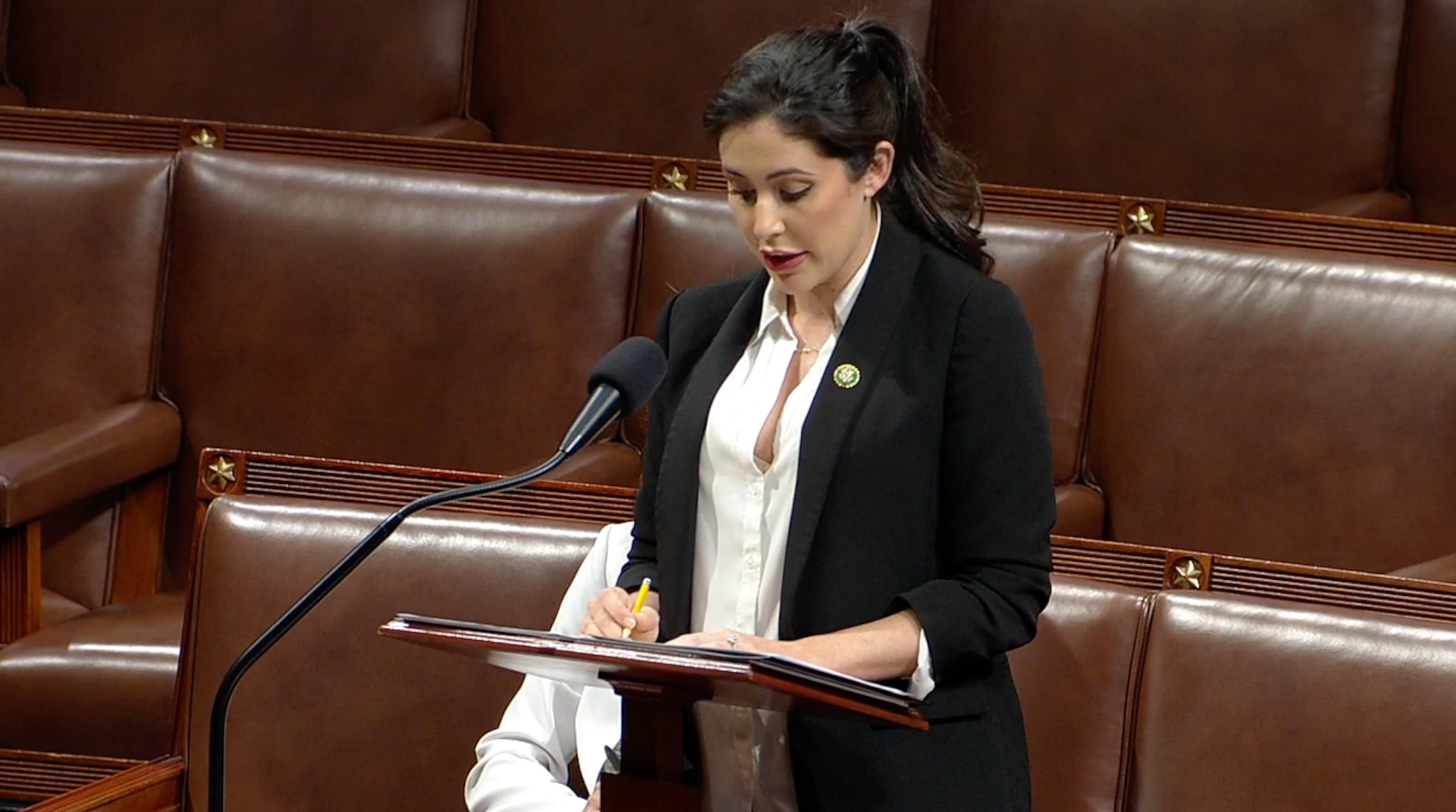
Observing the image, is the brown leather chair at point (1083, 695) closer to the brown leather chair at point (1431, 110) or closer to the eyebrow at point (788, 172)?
the eyebrow at point (788, 172)

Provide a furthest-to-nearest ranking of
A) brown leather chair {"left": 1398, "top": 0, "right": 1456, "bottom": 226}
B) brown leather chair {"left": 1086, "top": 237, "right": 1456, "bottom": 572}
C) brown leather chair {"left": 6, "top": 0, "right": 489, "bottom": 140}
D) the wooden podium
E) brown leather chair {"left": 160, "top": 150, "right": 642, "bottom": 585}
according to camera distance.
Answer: brown leather chair {"left": 6, "top": 0, "right": 489, "bottom": 140} < brown leather chair {"left": 1398, "top": 0, "right": 1456, "bottom": 226} < brown leather chair {"left": 160, "top": 150, "right": 642, "bottom": 585} < brown leather chair {"left": 1086, "top": 237, "right": 1456, "bottom": 572} < the wooden podium

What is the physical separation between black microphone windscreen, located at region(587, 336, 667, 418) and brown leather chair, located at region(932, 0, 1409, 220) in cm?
68

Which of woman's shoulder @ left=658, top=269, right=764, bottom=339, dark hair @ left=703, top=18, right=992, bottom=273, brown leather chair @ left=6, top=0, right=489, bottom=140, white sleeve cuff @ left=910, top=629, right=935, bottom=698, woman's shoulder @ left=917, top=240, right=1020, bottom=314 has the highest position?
brown leather chair @ left=6, top=0, right=489, bottom=140

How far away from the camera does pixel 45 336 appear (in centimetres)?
103

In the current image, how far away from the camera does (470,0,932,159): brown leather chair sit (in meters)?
1.21

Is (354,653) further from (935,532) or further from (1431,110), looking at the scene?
(1431,110)

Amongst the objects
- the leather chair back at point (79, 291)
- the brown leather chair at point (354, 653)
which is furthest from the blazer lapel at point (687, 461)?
the leather chair back at point (79, 291)

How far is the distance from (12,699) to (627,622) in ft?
1.34

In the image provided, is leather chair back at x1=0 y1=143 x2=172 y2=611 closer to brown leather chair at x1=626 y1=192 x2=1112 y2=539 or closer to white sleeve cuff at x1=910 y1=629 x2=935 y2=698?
brown leather chair at x1=626 y1=192 x2=1112 y2=539

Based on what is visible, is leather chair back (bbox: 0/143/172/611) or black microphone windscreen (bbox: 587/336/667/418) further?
leather chair back (bbox: 0/143/172/611)

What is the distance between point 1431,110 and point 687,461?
0.67 meters

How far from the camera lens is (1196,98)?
3.74 feet

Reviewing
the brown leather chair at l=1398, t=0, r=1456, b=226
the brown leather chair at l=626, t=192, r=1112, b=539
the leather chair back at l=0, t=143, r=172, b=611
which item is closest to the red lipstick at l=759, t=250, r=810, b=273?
the brown leather chair at l=626, t=192, r=1112, b=539

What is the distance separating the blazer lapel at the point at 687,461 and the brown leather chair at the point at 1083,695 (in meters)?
0.16
